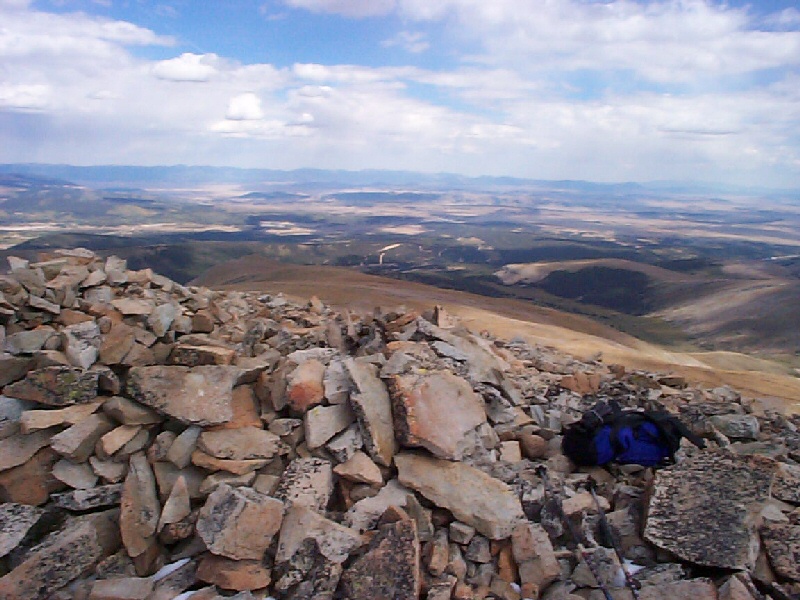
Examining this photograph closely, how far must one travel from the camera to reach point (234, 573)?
15.4ft

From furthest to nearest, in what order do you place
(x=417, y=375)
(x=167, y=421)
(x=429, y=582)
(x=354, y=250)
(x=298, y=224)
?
(x=298, y=224) < (x=354, y=250) < (x=417, y=375) < (x=167, y=421) < (x=429, y=582)

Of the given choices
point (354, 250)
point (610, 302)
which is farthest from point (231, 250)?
point (610, 302)

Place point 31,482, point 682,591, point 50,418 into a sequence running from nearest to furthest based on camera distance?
1. point 682,591
2. point 31,482
3. point 50,418

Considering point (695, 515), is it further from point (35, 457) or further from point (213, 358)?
point (35, 457)

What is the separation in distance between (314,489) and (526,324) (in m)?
22.2

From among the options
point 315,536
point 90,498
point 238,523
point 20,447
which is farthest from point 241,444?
point 20,447

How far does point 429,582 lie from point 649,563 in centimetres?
212

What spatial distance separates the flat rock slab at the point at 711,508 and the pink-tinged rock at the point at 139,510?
179 inches

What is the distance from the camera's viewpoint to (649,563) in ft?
17.3

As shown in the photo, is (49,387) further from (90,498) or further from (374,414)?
(374,414)

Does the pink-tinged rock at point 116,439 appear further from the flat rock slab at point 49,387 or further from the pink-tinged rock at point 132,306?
the pink-tinged rock at point 132,306

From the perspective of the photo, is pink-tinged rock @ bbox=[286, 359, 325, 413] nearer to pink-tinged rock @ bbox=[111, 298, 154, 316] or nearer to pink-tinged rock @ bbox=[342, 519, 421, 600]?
pink-tinged rock @ bbox=[342, 519, 421, 600]

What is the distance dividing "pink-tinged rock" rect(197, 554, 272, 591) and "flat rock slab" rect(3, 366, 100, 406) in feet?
7.29

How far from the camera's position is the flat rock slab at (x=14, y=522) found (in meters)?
4.90
